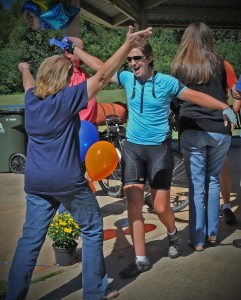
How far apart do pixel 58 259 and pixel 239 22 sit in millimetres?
14297

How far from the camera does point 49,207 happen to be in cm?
318

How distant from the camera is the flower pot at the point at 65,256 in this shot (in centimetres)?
403

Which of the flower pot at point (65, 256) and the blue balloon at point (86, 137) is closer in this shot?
the blue balloon at point (86, 137)

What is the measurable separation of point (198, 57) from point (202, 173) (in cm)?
101

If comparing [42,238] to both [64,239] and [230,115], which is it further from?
[230,115]

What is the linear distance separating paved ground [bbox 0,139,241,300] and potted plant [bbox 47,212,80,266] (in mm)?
80

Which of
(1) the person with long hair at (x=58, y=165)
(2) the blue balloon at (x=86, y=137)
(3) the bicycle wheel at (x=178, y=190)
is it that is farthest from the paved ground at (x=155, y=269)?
(2) the blue balloon at (x=86, y=137)

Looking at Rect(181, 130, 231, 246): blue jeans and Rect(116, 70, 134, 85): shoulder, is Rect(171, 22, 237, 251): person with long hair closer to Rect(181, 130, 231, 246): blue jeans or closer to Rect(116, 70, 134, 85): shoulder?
Rect(181, 130, 231, 246): blue jeans

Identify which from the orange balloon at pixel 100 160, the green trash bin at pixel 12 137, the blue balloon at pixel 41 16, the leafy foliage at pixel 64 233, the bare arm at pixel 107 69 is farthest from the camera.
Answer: the green trash bin at pixel 12 137

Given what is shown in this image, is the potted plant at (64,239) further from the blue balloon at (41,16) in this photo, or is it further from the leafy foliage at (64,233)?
the blue balloon at (41,16)

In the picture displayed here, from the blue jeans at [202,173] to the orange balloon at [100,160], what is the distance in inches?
38.1

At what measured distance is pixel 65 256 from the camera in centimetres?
405

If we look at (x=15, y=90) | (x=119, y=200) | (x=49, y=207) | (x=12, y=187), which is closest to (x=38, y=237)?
(x=49, y=207)

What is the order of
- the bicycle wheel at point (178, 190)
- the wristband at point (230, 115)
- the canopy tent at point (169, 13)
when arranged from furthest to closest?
1. the canopy tent at point (169, 13)
2. the bicycle wheel at point (178, 190)
3. the wristband at point (230, 115)
